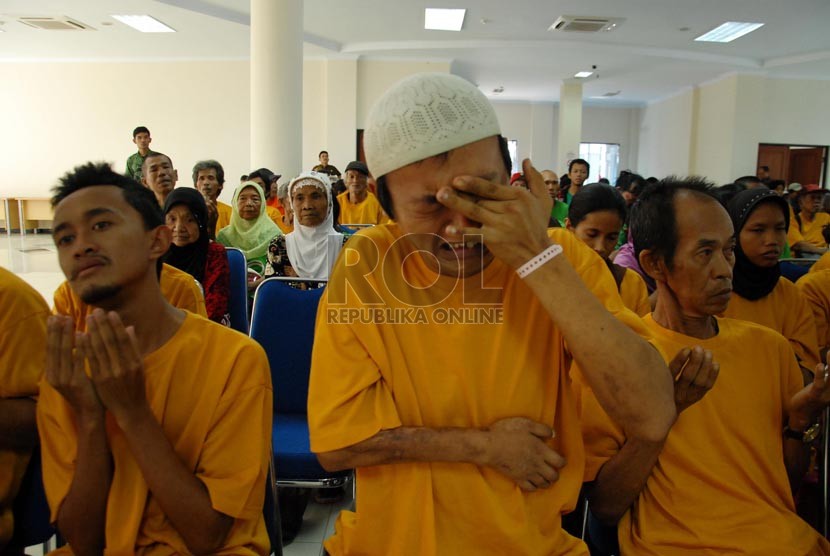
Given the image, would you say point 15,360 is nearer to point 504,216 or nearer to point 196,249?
point 504,216

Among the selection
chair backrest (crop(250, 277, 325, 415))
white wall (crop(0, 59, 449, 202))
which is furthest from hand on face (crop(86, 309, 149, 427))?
white wall (crop(0, 59, 449, 202))

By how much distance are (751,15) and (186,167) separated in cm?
1099

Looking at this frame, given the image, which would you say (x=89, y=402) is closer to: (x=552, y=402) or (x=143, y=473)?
(x=143, y=473)

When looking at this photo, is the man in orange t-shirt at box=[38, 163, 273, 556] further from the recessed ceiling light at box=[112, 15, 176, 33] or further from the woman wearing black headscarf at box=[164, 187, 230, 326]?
the recessed ceiling light at box=[112, 15, 176, 33]

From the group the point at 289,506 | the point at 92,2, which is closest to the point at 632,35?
the point at 92,2

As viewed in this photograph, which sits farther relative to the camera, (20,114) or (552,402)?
(20,114)

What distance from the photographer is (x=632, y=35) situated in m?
9.98

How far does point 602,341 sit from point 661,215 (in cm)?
65

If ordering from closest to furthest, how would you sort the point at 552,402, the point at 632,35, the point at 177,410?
the point at 552,402 → the point at 177,410 → the point at 632,35

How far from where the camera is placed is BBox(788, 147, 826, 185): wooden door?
13.1 metres

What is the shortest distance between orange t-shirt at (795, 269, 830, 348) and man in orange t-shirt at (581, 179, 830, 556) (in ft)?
3.50

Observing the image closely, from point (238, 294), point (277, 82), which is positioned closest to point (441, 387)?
point (238, 294)

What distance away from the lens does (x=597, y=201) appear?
243 cm

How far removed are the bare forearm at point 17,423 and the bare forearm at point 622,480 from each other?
1288 millimetres
